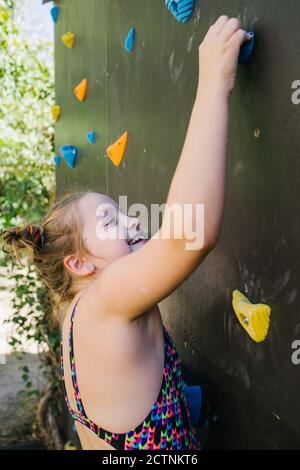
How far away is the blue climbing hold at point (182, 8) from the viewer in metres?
1.52

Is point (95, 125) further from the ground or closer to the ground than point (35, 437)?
further from the ground

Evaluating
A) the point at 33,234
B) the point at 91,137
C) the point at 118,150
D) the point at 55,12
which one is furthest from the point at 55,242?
the point at 55,12

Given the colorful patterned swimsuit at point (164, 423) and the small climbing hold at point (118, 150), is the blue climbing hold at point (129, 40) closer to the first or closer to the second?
the small climbing hold at point (118, 150)

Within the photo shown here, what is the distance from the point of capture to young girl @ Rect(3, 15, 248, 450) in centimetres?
102

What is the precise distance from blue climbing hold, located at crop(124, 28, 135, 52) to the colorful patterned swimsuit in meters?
1.25

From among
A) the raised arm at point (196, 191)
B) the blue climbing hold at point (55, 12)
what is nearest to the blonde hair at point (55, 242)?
the raised arm at point (196, 191)

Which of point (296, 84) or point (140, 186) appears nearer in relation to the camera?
point (296, 84)

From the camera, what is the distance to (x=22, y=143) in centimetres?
605

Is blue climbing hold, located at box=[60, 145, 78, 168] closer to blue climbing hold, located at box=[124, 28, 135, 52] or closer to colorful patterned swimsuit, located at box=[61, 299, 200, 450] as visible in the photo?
blue climbing hold, located at box=[124, 28, 135, 52]

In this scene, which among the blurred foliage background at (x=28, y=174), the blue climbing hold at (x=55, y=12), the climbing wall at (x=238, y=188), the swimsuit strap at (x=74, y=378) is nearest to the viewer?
the climbing wall at (x=238, y=188)

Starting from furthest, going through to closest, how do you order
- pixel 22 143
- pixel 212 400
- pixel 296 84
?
pixel 22 143
pixel 212 400
pixel 296 84

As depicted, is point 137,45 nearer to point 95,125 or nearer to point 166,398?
point 95,125

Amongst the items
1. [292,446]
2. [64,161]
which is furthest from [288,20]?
[64,161]
